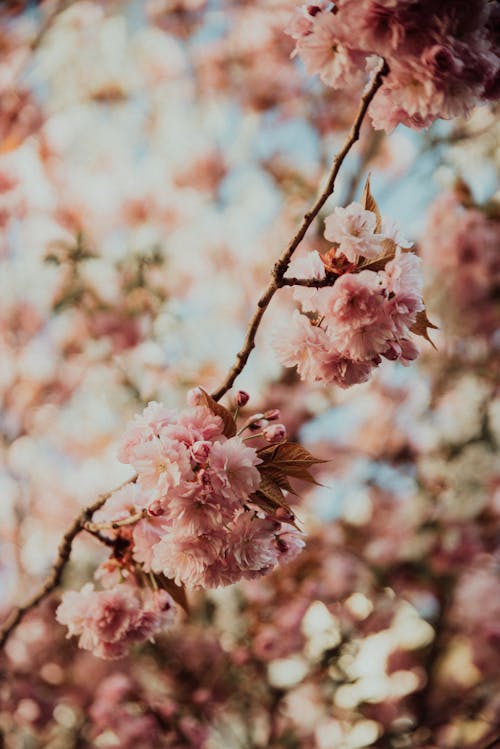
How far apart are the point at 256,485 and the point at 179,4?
4.62 m

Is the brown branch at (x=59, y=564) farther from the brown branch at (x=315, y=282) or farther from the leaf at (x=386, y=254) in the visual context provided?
the leaf at (x=386, y=254)

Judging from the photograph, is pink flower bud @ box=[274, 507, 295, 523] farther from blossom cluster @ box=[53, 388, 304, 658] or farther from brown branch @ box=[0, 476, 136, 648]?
brown branch @ box=[0, 476, 136, 648]

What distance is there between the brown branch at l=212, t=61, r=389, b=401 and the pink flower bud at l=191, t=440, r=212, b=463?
0.09m

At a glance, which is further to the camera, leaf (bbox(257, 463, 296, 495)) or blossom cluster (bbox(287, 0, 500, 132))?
leaf (bbox(257, 463, 296, 495))

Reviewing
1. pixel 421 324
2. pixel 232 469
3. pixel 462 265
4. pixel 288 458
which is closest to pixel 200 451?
pixel 232 469

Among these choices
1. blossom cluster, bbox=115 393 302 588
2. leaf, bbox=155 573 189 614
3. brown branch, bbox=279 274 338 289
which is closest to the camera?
blossom cluster, bbox=115 393 302 588

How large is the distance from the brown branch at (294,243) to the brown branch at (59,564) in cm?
24

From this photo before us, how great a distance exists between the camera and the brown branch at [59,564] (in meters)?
1.10

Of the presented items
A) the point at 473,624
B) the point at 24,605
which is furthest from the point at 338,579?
the point at 24,605

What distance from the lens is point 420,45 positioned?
830 millimetres

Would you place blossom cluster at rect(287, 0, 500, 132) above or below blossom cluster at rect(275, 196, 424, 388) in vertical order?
above

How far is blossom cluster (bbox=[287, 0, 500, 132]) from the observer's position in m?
0.81

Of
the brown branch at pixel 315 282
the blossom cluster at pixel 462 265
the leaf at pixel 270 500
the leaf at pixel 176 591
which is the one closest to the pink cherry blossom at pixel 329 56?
the brown branch at pixel 315 282

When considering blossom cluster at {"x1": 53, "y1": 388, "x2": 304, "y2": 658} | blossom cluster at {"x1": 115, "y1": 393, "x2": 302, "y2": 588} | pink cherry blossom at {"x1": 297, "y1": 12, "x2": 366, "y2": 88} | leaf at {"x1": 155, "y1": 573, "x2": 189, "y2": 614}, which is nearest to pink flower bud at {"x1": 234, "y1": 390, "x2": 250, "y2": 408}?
blossom cluster at {"x1": 53, "y1": 388, "x2": 304, "y2": 658}
